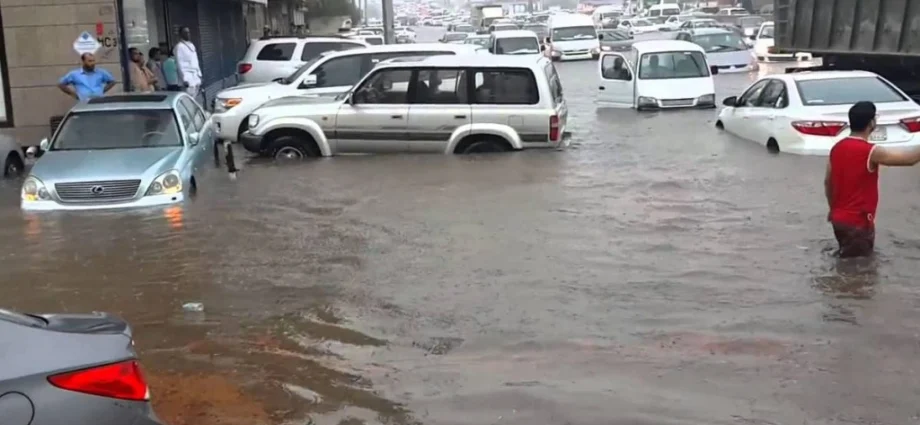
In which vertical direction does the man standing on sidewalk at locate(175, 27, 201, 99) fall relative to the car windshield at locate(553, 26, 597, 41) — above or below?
above

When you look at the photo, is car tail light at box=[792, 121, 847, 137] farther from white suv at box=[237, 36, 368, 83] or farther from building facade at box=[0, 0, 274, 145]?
building facade at box=[0, 0, 274, 145]

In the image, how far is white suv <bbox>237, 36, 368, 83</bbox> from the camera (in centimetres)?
2266

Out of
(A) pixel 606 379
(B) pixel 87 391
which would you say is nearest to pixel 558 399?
(A) pixel 606 379

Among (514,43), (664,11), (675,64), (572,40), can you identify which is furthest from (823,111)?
(664,11)

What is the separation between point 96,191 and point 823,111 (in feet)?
28.5

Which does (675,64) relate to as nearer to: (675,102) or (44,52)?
(675,102)

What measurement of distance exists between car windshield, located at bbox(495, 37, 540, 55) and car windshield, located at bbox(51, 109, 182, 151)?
2292 cm

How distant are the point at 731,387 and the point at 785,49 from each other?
62.9ft

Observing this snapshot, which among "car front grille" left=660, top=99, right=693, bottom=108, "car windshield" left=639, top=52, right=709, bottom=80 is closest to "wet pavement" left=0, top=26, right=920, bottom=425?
"car front grille" left=660, top=99, right=693, bottom=108

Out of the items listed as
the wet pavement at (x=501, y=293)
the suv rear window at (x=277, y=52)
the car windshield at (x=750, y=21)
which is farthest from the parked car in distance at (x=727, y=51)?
the car windshield at (x=750, y=21)

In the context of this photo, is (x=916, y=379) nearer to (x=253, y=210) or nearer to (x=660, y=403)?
(x=660, y=403)

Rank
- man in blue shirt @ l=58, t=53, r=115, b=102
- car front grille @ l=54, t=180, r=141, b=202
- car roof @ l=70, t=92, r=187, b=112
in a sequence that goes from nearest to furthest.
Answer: car front grille @ l=54, t=180, r=141, b=202
car roof @ l=70, t=92, r=187, b=112
man in blue shirt @ l=58, t=53, r=115, b=102

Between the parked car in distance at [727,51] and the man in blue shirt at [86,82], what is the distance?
65.2ft

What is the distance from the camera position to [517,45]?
1383 inches
